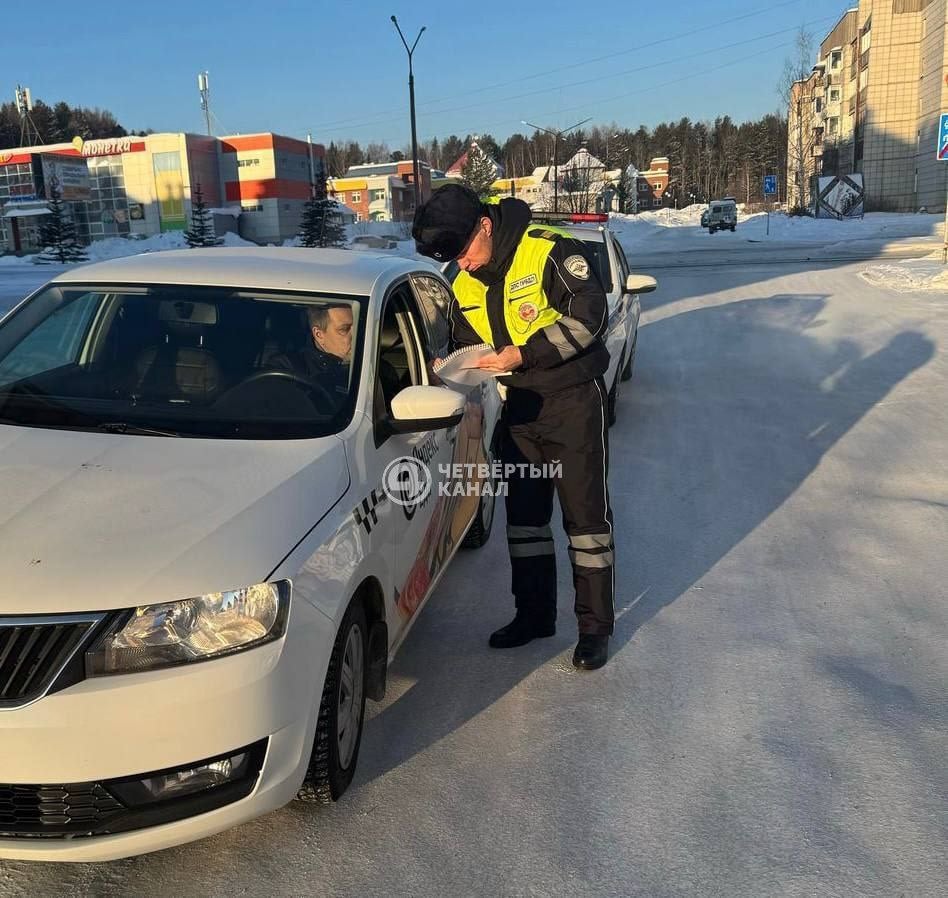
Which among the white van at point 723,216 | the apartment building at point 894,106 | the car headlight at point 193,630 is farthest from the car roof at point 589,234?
the apartment building at point 894,106

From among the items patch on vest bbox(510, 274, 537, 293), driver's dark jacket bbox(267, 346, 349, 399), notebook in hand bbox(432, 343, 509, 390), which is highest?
patch on vest bbox(510, 274, 537, 293)

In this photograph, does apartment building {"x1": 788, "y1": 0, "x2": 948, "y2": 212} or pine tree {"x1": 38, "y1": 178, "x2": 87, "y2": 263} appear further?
apartment building {"x1": 788, "y1": 0, "x2": 948, "y2": 212}

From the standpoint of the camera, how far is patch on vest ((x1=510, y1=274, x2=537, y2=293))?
3609 millimetres

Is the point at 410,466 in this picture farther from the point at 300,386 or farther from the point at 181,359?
the point at 181,359

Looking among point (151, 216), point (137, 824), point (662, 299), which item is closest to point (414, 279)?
point (137, 824)

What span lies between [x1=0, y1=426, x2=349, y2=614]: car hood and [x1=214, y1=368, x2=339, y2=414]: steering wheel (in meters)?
0.29

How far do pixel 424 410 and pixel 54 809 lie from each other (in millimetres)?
1678

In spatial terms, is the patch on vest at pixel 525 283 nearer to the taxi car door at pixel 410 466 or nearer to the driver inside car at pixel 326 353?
the taxi car door at pixel 410 466

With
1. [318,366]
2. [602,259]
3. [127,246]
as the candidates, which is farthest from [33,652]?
[127,246]

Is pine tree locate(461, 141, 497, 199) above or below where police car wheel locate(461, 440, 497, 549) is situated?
above

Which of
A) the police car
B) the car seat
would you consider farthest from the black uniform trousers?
the police car

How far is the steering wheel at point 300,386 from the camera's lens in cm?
322

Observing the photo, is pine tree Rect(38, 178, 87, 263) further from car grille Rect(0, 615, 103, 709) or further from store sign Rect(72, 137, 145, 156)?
car grille Rect(0, 615, 103, 709)

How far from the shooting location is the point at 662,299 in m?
18.0
